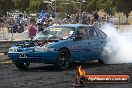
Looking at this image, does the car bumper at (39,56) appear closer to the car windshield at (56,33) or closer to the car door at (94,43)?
the car windshield at (56,33)

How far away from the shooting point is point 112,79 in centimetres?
507

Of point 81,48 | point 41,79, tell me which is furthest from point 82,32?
point 41,79

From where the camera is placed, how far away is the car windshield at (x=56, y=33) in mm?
13680

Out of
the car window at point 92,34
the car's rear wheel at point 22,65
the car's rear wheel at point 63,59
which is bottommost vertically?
the car's rear wheel at point 22,65

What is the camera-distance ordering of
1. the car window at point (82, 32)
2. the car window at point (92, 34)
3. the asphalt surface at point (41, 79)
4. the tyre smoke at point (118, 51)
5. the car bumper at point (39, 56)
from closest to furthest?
the asphalt surface at point (41, 79) → the car bumper at point (39, 56) → the car window at point (82, 32) → the car window at point (92, 34) → the tyre smoke at point (118, 51)

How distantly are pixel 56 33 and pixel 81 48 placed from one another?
97 cm

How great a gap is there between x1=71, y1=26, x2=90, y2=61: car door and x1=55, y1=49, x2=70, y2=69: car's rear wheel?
1.06 feet

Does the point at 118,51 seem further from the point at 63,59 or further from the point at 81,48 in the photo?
the point at 63,59

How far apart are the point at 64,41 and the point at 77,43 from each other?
632 mm

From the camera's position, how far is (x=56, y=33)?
1388cm

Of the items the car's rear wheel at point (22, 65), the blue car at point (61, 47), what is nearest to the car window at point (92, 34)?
the blue car at point (61, 47)

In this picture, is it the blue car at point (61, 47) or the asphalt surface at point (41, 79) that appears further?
the blue car at point (61, 47)

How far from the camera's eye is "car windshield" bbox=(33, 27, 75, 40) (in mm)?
13680

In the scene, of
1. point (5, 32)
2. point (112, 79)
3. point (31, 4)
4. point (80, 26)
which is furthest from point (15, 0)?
point (112, 79)
